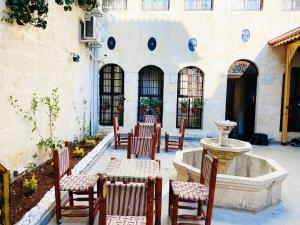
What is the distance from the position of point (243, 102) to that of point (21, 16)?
10.5 metres

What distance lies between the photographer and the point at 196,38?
33.7ft

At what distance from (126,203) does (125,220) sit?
0.67 feet

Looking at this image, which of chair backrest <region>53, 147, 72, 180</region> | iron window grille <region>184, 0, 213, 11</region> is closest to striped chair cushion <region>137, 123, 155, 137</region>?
chair backrest <region>53, 147, 72, 180</region>

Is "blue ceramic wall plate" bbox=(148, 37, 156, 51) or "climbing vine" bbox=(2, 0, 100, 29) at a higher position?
"blue ceramic wall plate" bbox=(148, 37, 156, 51)

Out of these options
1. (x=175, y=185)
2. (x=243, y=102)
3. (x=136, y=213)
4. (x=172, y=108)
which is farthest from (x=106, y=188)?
(x=243, y=102)

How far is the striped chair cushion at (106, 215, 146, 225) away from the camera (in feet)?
10.2

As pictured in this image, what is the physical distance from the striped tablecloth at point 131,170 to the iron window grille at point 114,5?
758 cm

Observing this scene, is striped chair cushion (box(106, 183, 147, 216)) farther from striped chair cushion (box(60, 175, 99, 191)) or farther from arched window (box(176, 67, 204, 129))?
arched window (box(176, 67, 204, 129))

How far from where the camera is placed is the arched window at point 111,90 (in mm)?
10797

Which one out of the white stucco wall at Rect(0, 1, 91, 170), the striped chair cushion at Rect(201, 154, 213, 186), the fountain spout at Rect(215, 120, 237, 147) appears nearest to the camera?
the striped chair cushion at Rect(201, 154, 213, 186)

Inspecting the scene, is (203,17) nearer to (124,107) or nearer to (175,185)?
(124,107)

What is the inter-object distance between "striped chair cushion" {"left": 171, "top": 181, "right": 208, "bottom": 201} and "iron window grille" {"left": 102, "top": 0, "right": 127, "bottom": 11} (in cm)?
808

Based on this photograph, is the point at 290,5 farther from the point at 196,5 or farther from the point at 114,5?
the point at 114,5

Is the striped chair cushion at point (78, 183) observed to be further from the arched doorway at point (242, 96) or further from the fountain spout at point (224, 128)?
the arched doorway at point (242, 96)
